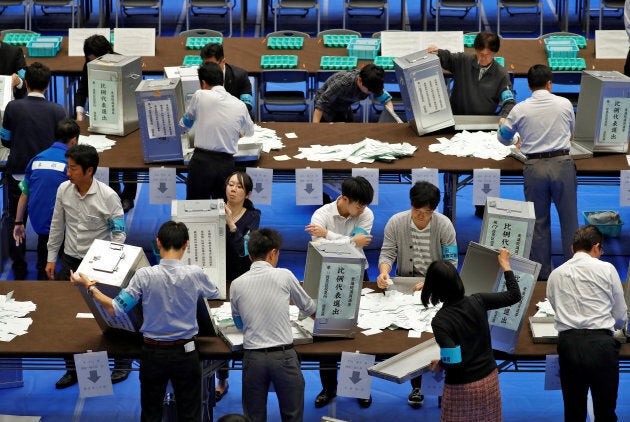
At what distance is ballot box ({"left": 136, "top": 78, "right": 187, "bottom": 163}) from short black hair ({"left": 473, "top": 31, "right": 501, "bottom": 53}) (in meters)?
2.26

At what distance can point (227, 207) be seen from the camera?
21.6 feet

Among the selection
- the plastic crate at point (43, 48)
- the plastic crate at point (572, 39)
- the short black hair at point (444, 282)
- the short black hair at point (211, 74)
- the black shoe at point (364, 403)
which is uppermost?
the short black hair at point (211, 74)

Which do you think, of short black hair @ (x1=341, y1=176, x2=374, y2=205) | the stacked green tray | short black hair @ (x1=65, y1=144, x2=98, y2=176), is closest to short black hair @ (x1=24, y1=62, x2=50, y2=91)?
short black hair @ (x1=65, y1=144, x2=98, y2=176)

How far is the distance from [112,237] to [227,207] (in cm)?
66

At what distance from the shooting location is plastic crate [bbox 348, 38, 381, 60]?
11047 mm

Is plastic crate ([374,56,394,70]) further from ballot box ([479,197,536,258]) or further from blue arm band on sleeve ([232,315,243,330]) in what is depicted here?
blue arm band on sleeve ([232,315,243,330])

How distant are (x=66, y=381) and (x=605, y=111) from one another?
13.4 ft

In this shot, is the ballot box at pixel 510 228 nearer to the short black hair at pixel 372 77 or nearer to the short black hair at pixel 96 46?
the short black hair at pixel 372 77

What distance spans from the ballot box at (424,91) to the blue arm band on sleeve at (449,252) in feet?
7.28

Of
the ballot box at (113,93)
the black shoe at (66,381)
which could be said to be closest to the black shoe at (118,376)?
the black shoe at (66,381)

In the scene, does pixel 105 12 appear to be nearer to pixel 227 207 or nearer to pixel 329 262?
pixel 227 207

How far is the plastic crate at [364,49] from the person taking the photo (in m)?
11.0

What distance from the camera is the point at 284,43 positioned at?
37.8ft

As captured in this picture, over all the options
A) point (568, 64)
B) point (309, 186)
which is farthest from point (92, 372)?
point (568, 64)
